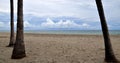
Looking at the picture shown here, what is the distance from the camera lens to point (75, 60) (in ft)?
35.7

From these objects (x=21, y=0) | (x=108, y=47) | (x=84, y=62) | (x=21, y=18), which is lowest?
(x=84, y=62)

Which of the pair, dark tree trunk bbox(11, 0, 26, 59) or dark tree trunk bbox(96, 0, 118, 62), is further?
dark tree trunk bbox(11, 0, 26, 59)

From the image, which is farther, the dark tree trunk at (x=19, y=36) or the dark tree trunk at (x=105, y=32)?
the dark tree trunk at (x=19, y=36)

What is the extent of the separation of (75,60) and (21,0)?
4.44 metres

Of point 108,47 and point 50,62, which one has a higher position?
point 108,47

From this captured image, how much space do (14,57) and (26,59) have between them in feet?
2.41

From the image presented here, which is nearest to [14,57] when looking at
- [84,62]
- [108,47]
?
[84,62]

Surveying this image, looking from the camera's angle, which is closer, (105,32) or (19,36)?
(105,32)

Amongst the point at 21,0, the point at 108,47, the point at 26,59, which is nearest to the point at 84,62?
the point at 108,47

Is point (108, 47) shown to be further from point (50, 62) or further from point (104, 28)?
point (50, 62)

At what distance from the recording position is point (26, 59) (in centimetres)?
1154

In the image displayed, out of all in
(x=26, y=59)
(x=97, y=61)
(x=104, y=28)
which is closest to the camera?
(x=104, y=28)

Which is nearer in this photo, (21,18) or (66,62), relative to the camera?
(66,62)

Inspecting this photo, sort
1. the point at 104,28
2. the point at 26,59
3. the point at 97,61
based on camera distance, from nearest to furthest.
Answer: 1. the point at 104,28
2. the point at 97,61
3. the point at 26,59
